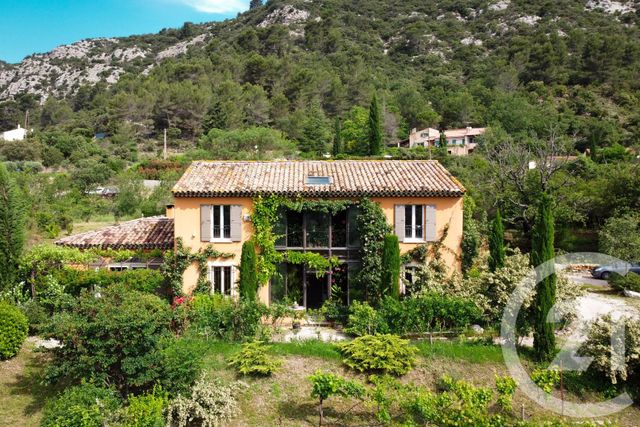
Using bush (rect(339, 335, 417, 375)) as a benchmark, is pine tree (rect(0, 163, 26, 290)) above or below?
above

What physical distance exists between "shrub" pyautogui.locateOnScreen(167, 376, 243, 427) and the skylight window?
1015cm

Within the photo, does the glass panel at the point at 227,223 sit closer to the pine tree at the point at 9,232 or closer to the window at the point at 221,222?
the window at the point at 221,222

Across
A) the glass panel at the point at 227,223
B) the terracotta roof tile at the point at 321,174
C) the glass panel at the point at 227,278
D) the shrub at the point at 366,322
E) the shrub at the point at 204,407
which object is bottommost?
the shrub at the point at 204,407

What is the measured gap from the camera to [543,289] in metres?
14.7

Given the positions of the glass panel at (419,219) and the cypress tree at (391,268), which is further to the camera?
the glass panel at (419,219)

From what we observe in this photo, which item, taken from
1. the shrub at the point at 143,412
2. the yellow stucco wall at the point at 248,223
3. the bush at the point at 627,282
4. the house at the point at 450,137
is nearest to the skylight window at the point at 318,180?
the yellow stucco wall at the point at 248,223

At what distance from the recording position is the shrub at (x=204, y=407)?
37.9ft

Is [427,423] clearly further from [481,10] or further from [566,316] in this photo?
[481,10]

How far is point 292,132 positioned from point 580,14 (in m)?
90.2

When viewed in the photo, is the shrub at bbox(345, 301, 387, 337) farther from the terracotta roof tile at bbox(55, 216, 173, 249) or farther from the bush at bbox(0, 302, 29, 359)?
the bush at bbox(0, 302, 29, 359)

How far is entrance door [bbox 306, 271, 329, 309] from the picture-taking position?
20375 millimetres

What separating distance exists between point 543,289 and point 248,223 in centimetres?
1148

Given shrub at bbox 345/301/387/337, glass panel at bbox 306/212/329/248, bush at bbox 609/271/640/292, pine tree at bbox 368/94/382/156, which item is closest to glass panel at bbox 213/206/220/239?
glass panel at bbox 306/212/329/248

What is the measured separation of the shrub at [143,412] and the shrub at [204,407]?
15.8 inches
